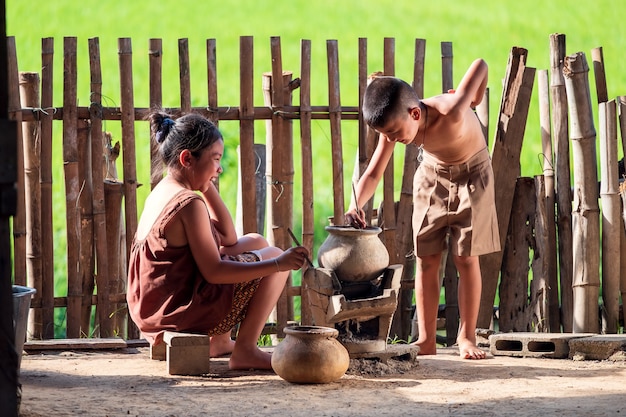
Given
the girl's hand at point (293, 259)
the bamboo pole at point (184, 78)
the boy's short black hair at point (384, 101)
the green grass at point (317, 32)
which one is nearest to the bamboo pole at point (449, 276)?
the boy's short black hair at point (384, 101)

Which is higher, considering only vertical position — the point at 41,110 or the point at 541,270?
the point at 41,110

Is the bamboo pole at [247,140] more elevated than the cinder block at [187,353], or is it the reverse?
the bamboo pole at [247,140]

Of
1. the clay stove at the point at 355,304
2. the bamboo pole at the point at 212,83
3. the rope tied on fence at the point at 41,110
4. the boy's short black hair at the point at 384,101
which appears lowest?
the clay stove at the point at 355,304

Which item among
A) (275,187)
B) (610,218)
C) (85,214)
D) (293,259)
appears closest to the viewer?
(293,259)

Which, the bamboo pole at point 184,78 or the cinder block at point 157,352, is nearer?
the cinder block at point 157,352

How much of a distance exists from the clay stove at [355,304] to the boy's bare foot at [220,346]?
30.7 inches

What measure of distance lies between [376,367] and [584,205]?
7.10 ft

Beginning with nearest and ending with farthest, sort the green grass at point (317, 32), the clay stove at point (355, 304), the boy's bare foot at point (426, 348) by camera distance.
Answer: the clay stove at point (355, 304) → the boy's bare foot at point (426, 348) → the green grass at point (317, 32)

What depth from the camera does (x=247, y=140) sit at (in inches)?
268

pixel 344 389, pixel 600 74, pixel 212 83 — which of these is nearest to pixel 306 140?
pixel 212 83

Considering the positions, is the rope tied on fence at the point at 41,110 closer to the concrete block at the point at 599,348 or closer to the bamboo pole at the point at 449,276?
the bamboo pole at the point at 449,276

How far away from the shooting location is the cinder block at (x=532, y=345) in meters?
5.97

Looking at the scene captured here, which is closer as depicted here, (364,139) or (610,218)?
(610,218)

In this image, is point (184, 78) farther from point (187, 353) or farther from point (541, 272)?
point (541, 272)
